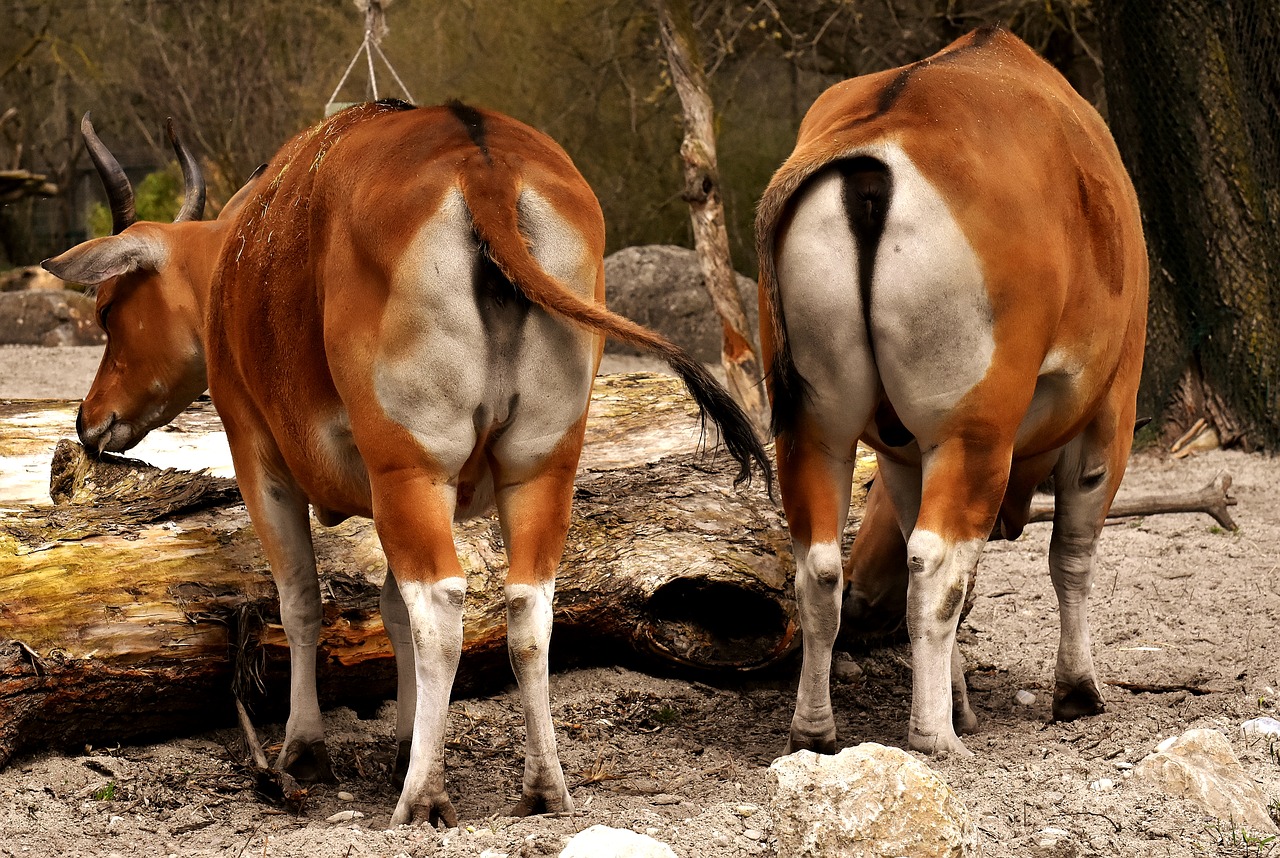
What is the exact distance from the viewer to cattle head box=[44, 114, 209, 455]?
4.95 meters

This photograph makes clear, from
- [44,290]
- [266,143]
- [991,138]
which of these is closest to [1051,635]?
[991,138]

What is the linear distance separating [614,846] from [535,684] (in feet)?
2.40

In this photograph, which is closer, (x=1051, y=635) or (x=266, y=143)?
(x=1051, y=635)

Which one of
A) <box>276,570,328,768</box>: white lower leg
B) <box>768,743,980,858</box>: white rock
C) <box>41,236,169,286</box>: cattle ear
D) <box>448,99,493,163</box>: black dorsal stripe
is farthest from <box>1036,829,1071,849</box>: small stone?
<box>41,236,169,286</box>: cattle ear

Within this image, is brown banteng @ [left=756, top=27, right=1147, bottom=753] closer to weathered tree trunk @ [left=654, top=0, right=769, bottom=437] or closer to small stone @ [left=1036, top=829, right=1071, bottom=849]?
small stone @ [left=1036, top=829, right=1071, bottom=849]

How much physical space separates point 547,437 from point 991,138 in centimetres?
148

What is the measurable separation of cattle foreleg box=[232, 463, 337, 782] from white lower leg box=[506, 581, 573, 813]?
892 mm

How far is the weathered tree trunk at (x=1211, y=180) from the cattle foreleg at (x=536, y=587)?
665cm

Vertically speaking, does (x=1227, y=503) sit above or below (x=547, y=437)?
below

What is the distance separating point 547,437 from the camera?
3.42 m

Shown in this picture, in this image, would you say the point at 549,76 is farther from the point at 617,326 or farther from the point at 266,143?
the point at 617,326

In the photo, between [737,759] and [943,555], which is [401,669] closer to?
[737,759]

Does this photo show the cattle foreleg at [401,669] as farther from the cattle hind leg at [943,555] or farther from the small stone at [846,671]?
the small stone at [846,671]

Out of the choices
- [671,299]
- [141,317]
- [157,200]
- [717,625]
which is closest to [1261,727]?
[717,625]
